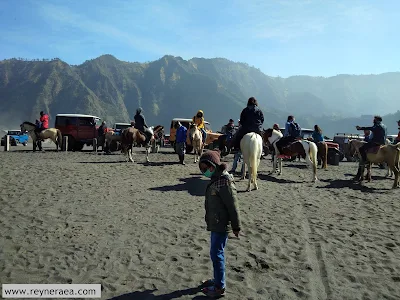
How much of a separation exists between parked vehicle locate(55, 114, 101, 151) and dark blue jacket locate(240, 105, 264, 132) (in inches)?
599

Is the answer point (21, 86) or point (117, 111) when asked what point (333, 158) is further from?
point (21, 86)

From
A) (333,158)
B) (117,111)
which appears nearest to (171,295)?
(333,158)

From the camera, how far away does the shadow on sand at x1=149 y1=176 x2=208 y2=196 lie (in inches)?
373

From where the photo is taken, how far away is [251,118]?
10.4 metres

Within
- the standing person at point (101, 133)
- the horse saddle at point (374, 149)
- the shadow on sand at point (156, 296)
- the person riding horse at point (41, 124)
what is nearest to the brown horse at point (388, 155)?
the horse saddle at point (374, 149)

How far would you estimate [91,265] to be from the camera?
471 centimetres

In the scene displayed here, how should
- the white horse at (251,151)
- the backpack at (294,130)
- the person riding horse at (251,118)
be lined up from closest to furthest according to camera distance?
the white horse at (251,151)
the person riding horse at (251,118)
the backpack at (294,130)

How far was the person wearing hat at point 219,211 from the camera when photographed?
12.7 ft

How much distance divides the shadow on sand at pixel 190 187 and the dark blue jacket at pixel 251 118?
2343 millimetres

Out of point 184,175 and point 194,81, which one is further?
point 194,81

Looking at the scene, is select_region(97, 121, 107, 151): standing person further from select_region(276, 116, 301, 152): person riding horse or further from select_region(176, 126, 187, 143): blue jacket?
select_region(276, 116, 301, 152): person riding horse

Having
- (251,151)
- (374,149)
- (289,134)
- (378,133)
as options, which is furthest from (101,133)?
(378,133)

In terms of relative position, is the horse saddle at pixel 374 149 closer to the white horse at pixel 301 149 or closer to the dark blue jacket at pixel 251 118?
the white horse at pixel 301 149

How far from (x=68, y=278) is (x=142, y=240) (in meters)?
1.56
